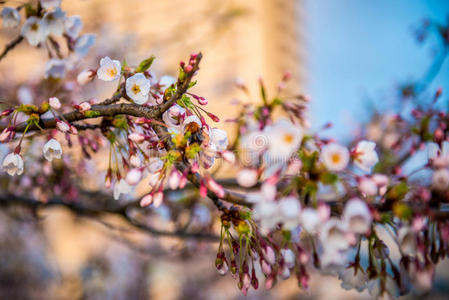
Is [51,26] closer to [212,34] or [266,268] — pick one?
[266,268]

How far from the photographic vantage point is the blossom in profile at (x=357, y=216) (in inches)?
24.2

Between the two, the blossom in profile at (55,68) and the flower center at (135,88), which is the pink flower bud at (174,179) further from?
the blossom in profile at (55,68)

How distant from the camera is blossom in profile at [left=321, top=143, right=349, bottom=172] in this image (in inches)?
25.4

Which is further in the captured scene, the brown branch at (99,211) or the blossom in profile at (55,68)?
the brown branch at (99,211)

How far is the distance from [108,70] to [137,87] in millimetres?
132

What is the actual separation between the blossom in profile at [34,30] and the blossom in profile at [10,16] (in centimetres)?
10

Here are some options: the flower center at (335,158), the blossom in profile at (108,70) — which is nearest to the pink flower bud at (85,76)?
the blossom in profile at (108,70)

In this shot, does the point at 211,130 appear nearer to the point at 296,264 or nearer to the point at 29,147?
the point at 296,264

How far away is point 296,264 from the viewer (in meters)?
0.89

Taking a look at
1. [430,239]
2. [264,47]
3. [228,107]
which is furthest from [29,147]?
[264,47]

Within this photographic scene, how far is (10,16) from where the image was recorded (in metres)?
1.20

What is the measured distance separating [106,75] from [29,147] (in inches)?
40.4

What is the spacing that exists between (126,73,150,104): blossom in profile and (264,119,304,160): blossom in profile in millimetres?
379

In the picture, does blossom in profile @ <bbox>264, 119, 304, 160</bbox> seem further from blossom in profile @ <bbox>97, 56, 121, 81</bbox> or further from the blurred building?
the blurred building
